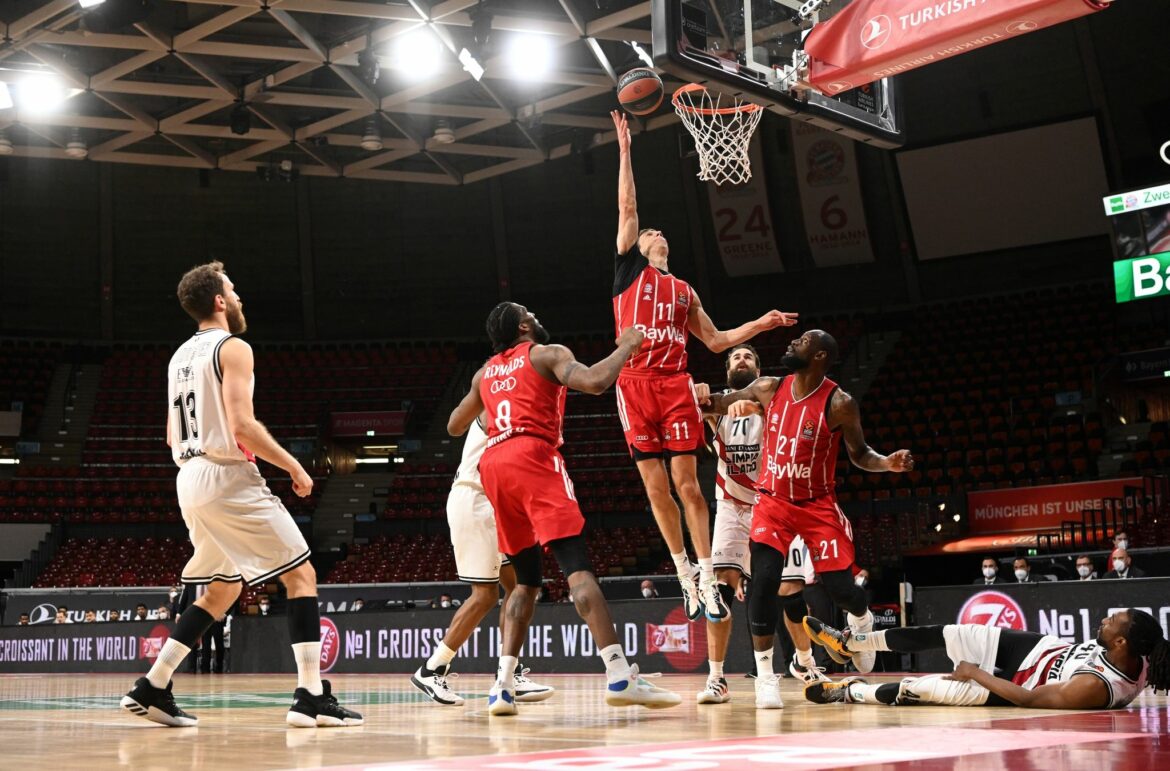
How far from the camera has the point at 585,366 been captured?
5.91 m

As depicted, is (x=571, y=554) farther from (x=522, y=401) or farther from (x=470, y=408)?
(x=470, y=408)

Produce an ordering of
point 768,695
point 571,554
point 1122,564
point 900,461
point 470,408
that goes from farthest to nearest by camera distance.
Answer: point 1122,564 < point 900,461 < point 470,408 < point 768,695 < point 571,554

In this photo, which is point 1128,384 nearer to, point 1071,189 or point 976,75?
point 1071,189

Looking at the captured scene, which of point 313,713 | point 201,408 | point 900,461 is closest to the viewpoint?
point 313,713

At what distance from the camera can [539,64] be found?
20.4m

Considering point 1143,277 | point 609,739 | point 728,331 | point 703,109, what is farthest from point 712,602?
point 1143,277

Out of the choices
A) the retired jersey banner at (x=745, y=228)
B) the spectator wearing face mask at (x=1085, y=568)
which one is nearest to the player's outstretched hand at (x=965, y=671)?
the spectator wearing face mask at (x=1085, y=568)

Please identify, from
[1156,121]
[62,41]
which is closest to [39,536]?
[62,41]

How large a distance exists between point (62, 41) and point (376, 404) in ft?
40.4

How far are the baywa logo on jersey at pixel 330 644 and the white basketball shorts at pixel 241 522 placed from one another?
9929mm

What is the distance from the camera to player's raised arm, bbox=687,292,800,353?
25.3 ft

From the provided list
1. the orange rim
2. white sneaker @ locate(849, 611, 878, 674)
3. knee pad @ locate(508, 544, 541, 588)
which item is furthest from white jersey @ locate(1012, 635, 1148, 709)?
the orange rim

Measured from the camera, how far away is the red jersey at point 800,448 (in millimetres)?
6906

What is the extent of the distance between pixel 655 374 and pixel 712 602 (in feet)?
4.94
